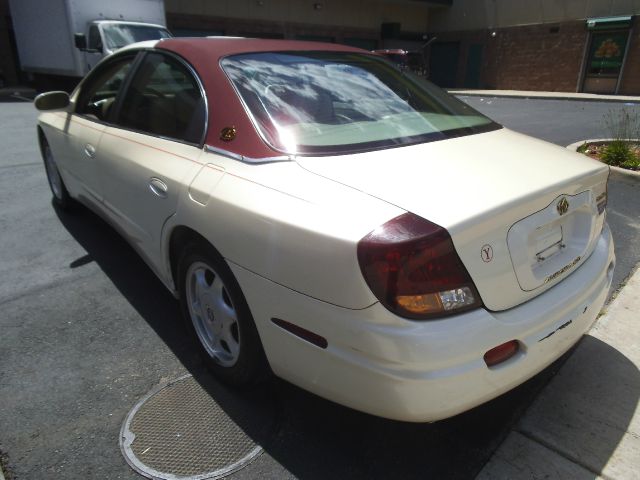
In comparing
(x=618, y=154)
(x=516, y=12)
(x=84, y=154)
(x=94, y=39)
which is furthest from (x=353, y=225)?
(x=516, y=12)

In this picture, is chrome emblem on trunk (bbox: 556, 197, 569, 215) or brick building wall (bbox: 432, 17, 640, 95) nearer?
chrome emblem on trunk (bbox: 556, 197, 569, 215)

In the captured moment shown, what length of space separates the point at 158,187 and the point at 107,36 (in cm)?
1207

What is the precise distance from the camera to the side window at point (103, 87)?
11.1 feet

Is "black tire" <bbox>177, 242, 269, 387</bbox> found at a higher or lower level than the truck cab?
lower

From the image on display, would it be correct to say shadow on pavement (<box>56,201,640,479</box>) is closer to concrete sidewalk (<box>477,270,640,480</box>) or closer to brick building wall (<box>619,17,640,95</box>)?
concrete sidewalk (<box>477,270,640,480</box>)

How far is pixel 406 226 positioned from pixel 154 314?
207 cm

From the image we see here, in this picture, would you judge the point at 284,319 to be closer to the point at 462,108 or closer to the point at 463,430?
the point at 463,430

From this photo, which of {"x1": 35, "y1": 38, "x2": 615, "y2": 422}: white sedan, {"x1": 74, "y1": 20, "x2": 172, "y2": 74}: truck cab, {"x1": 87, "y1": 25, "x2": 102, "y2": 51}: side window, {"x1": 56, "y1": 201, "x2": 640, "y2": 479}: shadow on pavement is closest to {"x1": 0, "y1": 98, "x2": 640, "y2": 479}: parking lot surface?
{"x1": 56, "y1": 201, "x2": 640, "y2": 479}: shadow on pavement

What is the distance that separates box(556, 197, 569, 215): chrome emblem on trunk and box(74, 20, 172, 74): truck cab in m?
12.7

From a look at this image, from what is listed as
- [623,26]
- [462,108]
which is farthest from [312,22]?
[462,108]

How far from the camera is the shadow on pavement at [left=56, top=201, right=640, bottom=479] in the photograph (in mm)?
1971

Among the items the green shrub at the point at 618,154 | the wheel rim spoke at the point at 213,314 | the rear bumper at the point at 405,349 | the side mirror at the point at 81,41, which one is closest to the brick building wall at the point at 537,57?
the green shrub at the point at 618,154

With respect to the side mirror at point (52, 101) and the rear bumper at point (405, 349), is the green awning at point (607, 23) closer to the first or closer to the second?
the side mirror at point (52, 101)

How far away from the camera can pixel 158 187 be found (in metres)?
2.48
